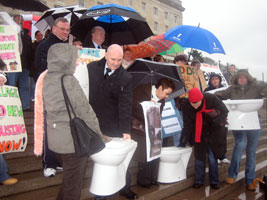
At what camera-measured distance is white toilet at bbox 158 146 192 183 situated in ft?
14.4

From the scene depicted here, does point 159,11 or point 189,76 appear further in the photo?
point 159,11

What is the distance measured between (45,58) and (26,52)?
2427 millimetres

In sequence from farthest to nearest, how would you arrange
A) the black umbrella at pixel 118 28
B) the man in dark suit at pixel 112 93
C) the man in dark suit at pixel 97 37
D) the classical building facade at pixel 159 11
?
the classical building facade at pixel 159 11 < the black umbrella at pixel 118 28 < the man in dark suit at pixel 97 37 < the man in dark suit at pixel 112 93

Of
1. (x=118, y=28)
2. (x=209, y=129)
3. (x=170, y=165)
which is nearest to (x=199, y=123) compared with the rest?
(x=209, y=129)

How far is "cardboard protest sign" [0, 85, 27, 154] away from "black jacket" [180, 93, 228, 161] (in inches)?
105

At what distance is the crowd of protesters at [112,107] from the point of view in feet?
8.44

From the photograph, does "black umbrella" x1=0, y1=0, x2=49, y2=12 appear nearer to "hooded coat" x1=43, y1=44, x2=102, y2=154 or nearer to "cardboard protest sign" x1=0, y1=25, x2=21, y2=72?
"cardboard protest sign" x1=0, y1=25, x2=21, y2=72

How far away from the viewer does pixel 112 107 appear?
11.4 feet

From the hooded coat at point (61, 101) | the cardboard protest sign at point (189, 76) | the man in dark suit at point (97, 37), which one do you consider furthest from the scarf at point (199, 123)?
the hooded coat at point (61, 101)

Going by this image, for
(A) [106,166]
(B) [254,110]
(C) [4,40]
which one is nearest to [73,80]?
(A) [106,166]

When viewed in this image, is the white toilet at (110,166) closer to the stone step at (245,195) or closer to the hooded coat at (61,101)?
the hooded coat at (61,101)

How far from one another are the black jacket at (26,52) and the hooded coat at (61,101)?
3621mm

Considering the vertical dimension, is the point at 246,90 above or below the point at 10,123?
above

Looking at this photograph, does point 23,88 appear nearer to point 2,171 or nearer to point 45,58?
point 45,58
